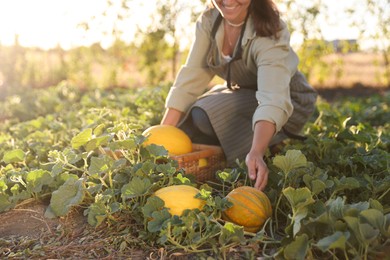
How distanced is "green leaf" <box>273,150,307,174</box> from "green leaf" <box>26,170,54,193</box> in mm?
932

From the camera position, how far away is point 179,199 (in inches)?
78.4

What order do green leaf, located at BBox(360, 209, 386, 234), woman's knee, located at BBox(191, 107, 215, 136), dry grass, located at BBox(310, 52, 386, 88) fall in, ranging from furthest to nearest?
dry grass, located at BBox(310, 52, 386, 88) → woman's knee, located at BBox(191, 107, 215, 136) → green leaf, located at BBox(360, 209, 386, 234)

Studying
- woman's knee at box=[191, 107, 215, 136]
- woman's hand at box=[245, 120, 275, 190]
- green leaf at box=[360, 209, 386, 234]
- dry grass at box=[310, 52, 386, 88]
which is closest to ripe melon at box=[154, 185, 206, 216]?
woman's hand at box=[245, 120, 275, 190]

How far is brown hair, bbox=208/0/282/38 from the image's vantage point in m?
2.81

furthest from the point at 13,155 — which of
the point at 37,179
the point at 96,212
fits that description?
the point at 96,212

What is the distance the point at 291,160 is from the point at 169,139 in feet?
2.51

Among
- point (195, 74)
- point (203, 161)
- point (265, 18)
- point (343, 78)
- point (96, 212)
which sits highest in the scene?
point (265, 18)

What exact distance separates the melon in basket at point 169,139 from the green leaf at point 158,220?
2.36ft

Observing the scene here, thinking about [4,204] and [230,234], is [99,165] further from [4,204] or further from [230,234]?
[230,234]

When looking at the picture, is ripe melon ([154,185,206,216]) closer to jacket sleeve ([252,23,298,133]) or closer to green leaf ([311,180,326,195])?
green leaf ([311,180,326,195])

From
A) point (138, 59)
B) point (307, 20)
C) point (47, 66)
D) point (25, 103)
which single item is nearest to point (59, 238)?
point (25, 103)

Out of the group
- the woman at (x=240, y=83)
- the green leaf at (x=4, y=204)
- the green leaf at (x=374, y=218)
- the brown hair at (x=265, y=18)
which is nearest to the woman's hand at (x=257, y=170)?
the woman at (x=240, y=83)

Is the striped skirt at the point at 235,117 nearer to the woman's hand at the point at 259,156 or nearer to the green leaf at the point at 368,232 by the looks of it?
the woman's hand at the point at 259,156

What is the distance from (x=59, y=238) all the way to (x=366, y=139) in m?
1.55
